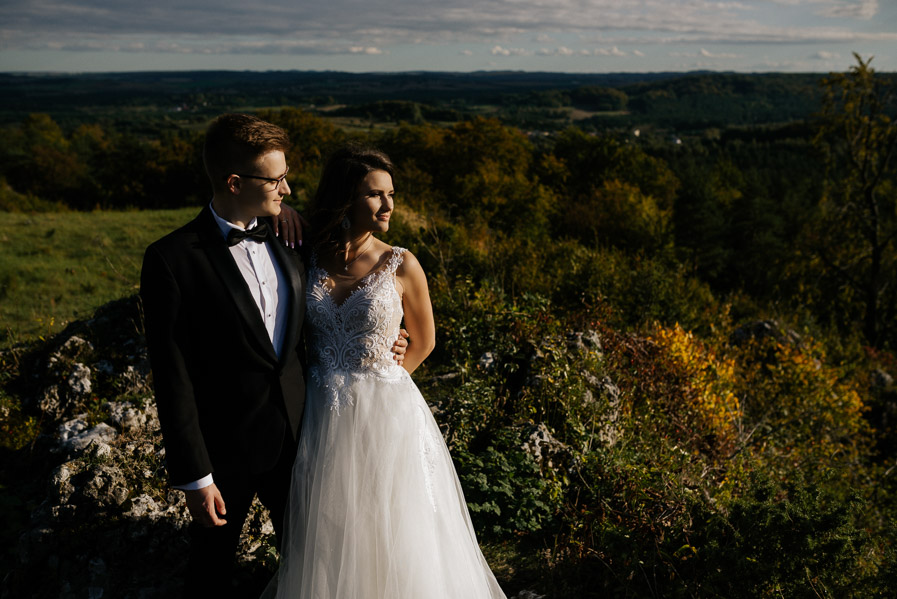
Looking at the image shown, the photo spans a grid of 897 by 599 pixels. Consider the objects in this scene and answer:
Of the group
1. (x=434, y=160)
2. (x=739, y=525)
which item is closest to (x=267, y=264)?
(x=739, y=525)

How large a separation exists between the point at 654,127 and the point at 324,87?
378 feet

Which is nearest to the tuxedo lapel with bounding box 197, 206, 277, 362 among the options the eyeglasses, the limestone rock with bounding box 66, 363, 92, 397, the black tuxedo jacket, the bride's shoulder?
the black tuxedo jacket

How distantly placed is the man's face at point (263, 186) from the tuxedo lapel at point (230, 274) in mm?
163

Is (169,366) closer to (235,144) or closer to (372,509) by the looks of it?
(235,144)

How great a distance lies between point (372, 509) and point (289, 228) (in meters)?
1.44

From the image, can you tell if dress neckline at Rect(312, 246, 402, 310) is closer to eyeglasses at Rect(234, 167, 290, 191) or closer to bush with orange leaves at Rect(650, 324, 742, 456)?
eyeglasses at Rect(234, 167, 290, 191)

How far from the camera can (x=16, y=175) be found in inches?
1650

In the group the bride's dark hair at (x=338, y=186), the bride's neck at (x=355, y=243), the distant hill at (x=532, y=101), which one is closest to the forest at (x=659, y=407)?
the bride's dark hair at (x=338, y=186)

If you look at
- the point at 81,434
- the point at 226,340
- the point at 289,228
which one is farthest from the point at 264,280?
the point at 81,434

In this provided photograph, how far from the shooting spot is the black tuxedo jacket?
225 cm

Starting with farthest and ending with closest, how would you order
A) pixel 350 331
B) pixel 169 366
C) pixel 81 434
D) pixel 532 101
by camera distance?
1. pixel 532 101
2. pixel 81 434
3. pixel 350 331
4. pixel 169 366

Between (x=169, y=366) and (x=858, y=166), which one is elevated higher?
(x=858, y=166)

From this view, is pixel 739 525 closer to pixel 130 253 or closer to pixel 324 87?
pixel 130 253

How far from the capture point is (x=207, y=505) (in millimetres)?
2338
